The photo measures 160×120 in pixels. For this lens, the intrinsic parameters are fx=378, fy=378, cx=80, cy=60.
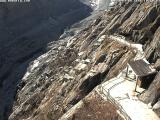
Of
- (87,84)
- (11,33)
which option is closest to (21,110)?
(87,84)

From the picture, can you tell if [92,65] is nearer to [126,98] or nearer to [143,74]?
[143,74]

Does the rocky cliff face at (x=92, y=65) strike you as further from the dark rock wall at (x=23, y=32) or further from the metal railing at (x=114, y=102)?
the dark rock wall at (x=23, y=32)

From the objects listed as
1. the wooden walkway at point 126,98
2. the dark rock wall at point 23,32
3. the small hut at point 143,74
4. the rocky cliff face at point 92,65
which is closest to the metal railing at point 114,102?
the wooden walkway at point 126,98

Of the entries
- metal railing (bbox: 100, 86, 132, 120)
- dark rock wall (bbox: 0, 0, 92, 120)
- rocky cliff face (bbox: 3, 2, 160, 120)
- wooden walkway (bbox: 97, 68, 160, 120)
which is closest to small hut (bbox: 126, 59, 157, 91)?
wooden walkway (bbox: 97, 68, 160, 120)

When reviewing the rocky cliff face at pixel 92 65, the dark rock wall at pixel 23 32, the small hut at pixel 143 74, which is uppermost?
the small hut at pixel 143 74

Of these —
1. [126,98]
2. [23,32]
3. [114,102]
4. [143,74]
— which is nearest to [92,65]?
[143,74]

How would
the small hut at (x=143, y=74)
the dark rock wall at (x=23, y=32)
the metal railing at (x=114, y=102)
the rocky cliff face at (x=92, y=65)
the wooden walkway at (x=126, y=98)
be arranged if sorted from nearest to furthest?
1. the wooden walkway at (x=126, y=98)
2. the metal railing at (x=114, y=102)
3. the small hut at (x=143, y=74)
4. the rocky cliff face at (x=92, y=65)
5. the dark rock wall at (x=23, y=32)

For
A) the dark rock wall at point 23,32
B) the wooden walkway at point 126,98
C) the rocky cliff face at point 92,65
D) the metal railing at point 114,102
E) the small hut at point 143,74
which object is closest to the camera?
the wooden walkway at point 126,98

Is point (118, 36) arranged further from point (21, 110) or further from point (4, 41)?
point (4, 41)

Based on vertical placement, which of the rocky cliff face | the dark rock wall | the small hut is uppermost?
the small hut

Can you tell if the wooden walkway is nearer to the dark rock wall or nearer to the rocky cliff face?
the rocky cliff face

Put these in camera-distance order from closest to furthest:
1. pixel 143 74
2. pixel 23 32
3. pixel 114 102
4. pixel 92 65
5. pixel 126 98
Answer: pixel 114 102
pixel 126 98
pixel 143 74
pixel 92 65
pixel 23 32
